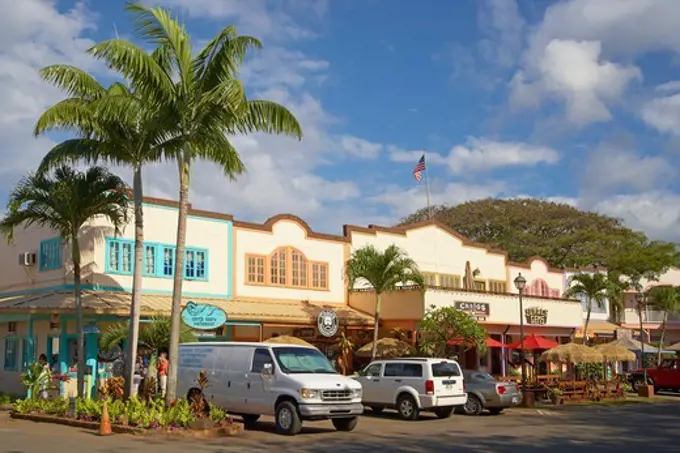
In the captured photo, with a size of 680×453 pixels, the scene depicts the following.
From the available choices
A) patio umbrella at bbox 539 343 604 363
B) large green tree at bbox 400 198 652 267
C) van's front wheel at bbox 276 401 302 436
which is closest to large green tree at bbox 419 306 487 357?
patio umbrella at bbox 539 343 604 363

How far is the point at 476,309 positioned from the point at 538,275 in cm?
1283

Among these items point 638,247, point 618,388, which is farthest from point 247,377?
point 638,247

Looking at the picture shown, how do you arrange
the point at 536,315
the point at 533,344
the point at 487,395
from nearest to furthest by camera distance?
the point at 487,395, the point at 533,344, the point at 536,315

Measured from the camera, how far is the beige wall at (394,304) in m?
33.2

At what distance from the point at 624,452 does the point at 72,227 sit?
15.6 meters

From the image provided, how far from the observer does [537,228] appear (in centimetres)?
6562

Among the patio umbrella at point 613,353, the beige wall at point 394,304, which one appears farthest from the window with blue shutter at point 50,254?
the patio umbrella at point 613,353

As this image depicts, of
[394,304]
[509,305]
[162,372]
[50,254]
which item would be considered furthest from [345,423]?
[509,305]

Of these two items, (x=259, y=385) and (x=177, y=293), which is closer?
(x=177, y=293)

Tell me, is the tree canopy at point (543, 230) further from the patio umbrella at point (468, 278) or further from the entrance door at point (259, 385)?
the entrance door at point (259, 385)

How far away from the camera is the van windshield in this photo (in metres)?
18.5

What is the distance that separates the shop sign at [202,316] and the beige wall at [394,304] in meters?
9.74

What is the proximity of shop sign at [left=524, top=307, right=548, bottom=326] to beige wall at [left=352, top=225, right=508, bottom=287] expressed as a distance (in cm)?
381

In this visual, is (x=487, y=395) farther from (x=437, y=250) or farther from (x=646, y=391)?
(x=437, y=250)
